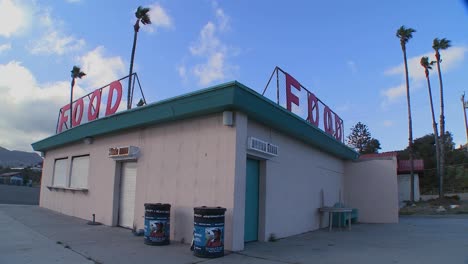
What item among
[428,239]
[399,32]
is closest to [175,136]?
[428,239]

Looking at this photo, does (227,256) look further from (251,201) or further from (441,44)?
(441,44)

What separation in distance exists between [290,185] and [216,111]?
4123 millimetres

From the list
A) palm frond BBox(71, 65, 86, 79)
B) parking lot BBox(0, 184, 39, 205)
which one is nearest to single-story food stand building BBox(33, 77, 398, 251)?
parking lot BBox(0, 184, 39, 205)

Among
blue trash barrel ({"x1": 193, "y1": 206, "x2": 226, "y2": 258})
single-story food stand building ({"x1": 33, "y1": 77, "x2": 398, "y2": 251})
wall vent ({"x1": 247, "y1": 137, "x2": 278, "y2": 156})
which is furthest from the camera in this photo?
wall vent ({"x1": 247, "y1": 137, "x2": 278, "y2": 156})

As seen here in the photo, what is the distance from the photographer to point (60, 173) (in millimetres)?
17375

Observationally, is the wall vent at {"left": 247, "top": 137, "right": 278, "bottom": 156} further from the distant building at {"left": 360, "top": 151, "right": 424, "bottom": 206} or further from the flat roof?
the distant building at {"left": 360, "top": 151, "right": 424, "bottom": 206}

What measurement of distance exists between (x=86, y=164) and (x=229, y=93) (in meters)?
9.07

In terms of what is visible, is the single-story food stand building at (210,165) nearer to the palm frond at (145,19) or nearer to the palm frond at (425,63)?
the palm frond at (145,19)

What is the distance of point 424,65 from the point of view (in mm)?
37375

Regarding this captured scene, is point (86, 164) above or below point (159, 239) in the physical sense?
above

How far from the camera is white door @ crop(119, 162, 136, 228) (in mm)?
11891

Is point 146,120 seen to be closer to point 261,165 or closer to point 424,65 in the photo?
point 261,165

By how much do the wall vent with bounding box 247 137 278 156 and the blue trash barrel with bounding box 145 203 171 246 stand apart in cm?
270

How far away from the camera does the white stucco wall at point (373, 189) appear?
17.4 metres
